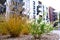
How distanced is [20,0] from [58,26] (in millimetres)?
1032

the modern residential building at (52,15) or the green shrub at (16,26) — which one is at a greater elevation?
the modern residential building at (52,15)

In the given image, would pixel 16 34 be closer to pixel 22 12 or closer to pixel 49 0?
pixel 22 12

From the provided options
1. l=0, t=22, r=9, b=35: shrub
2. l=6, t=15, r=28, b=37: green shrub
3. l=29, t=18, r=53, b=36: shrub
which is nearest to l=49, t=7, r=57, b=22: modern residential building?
l=6, t=15, r=28, b=37: green shrub

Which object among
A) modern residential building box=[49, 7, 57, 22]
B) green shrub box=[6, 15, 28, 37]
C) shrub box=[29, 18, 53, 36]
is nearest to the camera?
shrub box=[29, 18, 53, 36]

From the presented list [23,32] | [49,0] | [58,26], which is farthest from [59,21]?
[23,32]

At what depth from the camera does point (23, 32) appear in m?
3.37

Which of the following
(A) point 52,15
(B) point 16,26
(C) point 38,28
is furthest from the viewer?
(A) point 52,15

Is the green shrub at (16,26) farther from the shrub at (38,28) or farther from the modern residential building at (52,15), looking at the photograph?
the modern residential building at (52,15)

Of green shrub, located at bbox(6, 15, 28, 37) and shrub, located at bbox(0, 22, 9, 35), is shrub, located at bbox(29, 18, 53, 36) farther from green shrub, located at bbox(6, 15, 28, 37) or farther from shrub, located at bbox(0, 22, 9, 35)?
shrub, located at bbox(0, 22, 9, 35)

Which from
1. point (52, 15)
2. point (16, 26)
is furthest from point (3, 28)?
point (52, 15)

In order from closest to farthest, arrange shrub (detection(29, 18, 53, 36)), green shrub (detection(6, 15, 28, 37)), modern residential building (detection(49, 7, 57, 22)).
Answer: shrub (detection(29, 18, 53, 36)), green shrub (detection(6, 15, 28, 37)), modern residential building (detection(49, 7, 57, 22))

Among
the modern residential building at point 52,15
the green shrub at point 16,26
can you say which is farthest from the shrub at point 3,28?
the modern residential building at point 52,15

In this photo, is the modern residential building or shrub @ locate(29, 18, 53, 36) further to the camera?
the modern residential building

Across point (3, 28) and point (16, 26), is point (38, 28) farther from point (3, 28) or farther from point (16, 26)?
point (3, 28)
